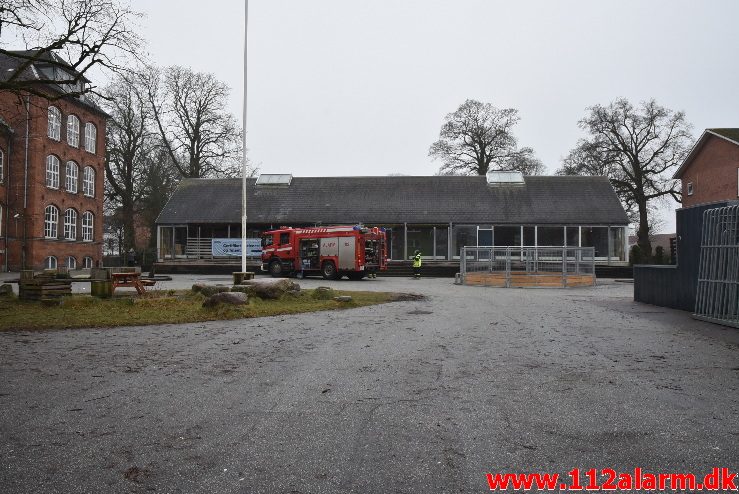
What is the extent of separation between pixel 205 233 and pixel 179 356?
34.6 meters

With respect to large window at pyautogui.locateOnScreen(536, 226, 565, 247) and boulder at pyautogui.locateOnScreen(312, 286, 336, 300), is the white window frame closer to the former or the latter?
boulder at pyautogui.locateOnScreen(312, 286, 336, 300)

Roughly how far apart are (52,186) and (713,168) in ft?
147

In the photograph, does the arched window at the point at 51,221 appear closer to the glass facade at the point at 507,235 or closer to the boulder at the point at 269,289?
the boulder at the point at 269,289

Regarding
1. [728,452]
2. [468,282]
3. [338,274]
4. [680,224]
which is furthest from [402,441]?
[338,274]

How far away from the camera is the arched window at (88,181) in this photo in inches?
1624

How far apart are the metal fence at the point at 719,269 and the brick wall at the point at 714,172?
1077 inches

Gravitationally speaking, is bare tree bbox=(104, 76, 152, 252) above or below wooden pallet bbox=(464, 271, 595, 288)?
above

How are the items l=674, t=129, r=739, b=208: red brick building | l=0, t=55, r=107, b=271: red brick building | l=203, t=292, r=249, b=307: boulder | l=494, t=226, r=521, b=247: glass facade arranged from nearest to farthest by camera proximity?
l=203, t=292, r=249, b=307: boulder
l=0, t=55, r=107, b=271: red brick building
l=674, t=129, r=739, b=208: red brick building
l=494, t=226, r=521, b=247: glass facade

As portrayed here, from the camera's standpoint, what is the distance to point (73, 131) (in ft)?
131

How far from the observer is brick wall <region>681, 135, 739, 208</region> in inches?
1427

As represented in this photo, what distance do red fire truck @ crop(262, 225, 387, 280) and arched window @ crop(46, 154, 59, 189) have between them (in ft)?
56.7

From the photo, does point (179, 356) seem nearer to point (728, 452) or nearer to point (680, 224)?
point (728, 452)

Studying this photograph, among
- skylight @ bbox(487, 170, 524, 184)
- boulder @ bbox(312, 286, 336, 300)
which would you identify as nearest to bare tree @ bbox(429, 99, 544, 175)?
skylight @ bbox(487, 170, 524, 184)

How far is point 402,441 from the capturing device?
3957 mm
